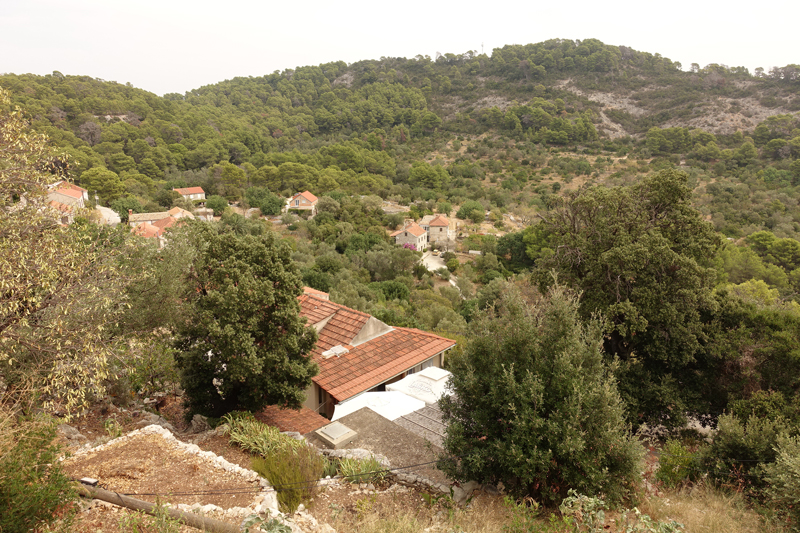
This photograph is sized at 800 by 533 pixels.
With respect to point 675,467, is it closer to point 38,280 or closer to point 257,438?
point 257,438

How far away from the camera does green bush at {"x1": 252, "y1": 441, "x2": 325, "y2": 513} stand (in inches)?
236

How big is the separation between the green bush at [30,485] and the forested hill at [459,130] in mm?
43133

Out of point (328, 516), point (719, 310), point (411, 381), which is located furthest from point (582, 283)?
point (328, 516)

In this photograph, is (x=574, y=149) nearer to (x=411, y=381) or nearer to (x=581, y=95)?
(x=581, y=95)

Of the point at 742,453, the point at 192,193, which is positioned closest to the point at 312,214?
the point at 192,193

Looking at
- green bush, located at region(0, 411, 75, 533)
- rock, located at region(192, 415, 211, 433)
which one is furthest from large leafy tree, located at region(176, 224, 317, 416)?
green bush, located at region(0, 411, 75, 533)

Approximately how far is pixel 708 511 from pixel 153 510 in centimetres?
790

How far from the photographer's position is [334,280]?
2873cm

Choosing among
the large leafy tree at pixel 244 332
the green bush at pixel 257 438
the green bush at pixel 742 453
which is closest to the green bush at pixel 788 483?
the green bush at pixel 742 453

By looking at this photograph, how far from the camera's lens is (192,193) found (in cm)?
4922

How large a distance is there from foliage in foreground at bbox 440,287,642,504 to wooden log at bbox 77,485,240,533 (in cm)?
336

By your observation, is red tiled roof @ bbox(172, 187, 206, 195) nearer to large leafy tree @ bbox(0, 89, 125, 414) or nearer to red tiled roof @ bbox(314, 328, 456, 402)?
red tiled roof @ bbox(314, 328, 456, 402)

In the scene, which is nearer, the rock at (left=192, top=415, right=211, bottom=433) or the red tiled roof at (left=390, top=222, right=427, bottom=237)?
the rock at (left=192, top=415, right=211, bottom=433)

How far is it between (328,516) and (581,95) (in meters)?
105
